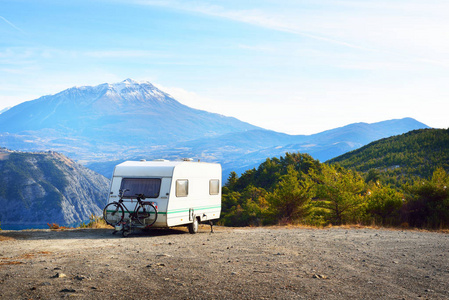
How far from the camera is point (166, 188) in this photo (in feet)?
44.9

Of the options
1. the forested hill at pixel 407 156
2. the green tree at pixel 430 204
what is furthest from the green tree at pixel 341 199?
the forested hill at pixel 407 156

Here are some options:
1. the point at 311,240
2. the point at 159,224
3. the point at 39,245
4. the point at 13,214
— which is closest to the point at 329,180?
the point at 311,240

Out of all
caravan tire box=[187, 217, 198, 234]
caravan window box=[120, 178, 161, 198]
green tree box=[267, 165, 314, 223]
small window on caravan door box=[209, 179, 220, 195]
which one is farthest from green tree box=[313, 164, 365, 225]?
caravan window box=[120, 178, 161, 198]

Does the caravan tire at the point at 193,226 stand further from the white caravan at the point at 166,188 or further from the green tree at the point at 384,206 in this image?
the green tree at the point at 384,206

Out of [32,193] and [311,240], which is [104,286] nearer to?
[311,240]

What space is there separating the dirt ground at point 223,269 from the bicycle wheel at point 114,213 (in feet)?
5.19

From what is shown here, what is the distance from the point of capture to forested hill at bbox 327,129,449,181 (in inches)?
2344

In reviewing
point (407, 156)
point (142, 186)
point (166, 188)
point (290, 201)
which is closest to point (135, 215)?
point (142, 186)

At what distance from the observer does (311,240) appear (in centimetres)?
1239

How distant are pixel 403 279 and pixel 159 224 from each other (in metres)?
7.90

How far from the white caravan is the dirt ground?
1.49 meters

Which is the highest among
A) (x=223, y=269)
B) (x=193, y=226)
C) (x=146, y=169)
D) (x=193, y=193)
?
(x=146, y=169)

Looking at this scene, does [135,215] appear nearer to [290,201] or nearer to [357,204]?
[290,201]

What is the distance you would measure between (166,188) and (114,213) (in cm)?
191
